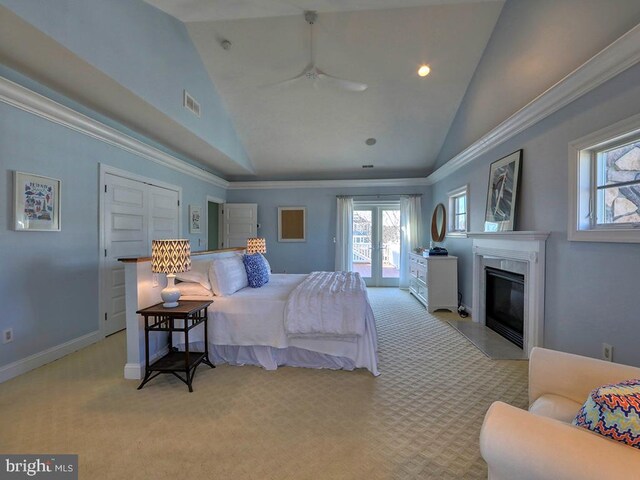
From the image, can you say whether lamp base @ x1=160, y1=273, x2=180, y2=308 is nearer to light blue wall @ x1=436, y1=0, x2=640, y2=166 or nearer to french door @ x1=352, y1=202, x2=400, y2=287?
light blue wall @ x1=436, y1=0, x2=640, y2=166

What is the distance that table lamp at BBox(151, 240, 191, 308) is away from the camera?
241 centimetres

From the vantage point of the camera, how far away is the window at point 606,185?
2.03 m

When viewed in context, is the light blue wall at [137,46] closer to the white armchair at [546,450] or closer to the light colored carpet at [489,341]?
the white armchair at [546,450]

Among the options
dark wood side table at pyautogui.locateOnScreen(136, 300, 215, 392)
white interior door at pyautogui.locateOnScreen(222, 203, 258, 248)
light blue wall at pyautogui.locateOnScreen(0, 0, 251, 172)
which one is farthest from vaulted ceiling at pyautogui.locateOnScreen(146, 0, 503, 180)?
dark wood side table at pyautogui.locateOnScreen(136, 300, 215, 392)

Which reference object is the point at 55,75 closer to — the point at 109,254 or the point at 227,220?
the point at 109,254

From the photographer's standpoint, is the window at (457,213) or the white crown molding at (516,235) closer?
the white crown molding at (516,235)

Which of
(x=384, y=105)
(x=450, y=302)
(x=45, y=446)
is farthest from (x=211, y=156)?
(x=450, y=302)

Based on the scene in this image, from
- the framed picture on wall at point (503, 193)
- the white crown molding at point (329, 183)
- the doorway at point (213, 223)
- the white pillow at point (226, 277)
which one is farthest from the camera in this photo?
the doorway at point (213, 223)

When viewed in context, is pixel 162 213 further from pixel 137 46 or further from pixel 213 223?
pixel 213 223

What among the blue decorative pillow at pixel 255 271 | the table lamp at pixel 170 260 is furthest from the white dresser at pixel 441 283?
the table lamp at pixel 170 260

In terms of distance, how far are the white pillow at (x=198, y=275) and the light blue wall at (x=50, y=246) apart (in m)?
1.24

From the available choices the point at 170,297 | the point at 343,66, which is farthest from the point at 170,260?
the point at 343,66

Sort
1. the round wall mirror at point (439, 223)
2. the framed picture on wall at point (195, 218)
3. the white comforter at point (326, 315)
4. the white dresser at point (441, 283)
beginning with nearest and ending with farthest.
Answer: the white comforter at point (326, 315), the white dresser at point (441, 283), the framed picture on wall at point (195, 218), the round wall mirror at point (439, 223)

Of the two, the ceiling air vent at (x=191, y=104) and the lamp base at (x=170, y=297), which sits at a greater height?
the ceiling air vent at (x=191, y=104)
